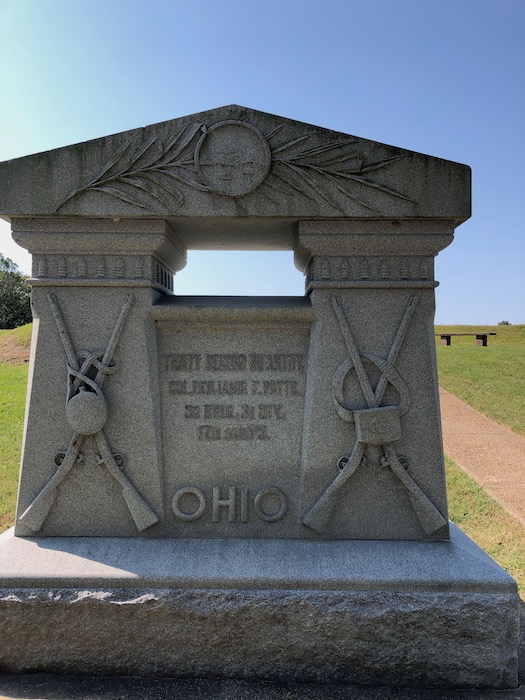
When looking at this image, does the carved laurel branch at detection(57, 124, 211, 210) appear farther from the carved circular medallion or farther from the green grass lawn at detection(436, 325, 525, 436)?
the green grass lawn at detection(436, 325, 525, 436)

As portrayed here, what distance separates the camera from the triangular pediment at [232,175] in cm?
312

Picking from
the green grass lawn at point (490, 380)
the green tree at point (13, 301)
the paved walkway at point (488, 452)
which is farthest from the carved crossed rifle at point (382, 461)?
the green tree at point (13, 301)

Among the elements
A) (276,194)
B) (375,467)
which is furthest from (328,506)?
(276,194)

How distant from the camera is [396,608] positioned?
2.72 meters

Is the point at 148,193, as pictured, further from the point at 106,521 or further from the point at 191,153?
the point at 106,521

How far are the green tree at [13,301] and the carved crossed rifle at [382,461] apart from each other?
117 feet

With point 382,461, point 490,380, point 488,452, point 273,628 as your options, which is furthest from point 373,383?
point 490,380

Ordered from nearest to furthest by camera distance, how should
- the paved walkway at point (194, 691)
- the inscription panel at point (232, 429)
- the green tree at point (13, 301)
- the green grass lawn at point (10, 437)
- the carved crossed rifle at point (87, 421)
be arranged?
the paved walkway at point (194, 691) < the carved crossed rifle at point (87, 421) < the inscription panel at point (232, 429) < the green grass lawn at point (10, 437) < the green tree at point (13, 301)

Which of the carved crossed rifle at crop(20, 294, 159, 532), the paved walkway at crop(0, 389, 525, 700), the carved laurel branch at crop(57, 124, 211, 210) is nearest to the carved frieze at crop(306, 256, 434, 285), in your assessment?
the carved laurel branch at crop(57, 124, 211, 210)

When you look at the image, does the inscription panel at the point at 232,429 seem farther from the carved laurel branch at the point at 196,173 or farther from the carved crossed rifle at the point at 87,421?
the carved laurel branch at the point at 196,173

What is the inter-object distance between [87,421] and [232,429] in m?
0.93

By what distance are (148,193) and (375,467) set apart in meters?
2.29

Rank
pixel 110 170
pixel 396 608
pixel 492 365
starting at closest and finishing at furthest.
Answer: pixel 396 608, pixel 110 170, pixel 492 365

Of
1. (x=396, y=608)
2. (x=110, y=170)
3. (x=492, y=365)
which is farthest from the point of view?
(x=492, y=365)
